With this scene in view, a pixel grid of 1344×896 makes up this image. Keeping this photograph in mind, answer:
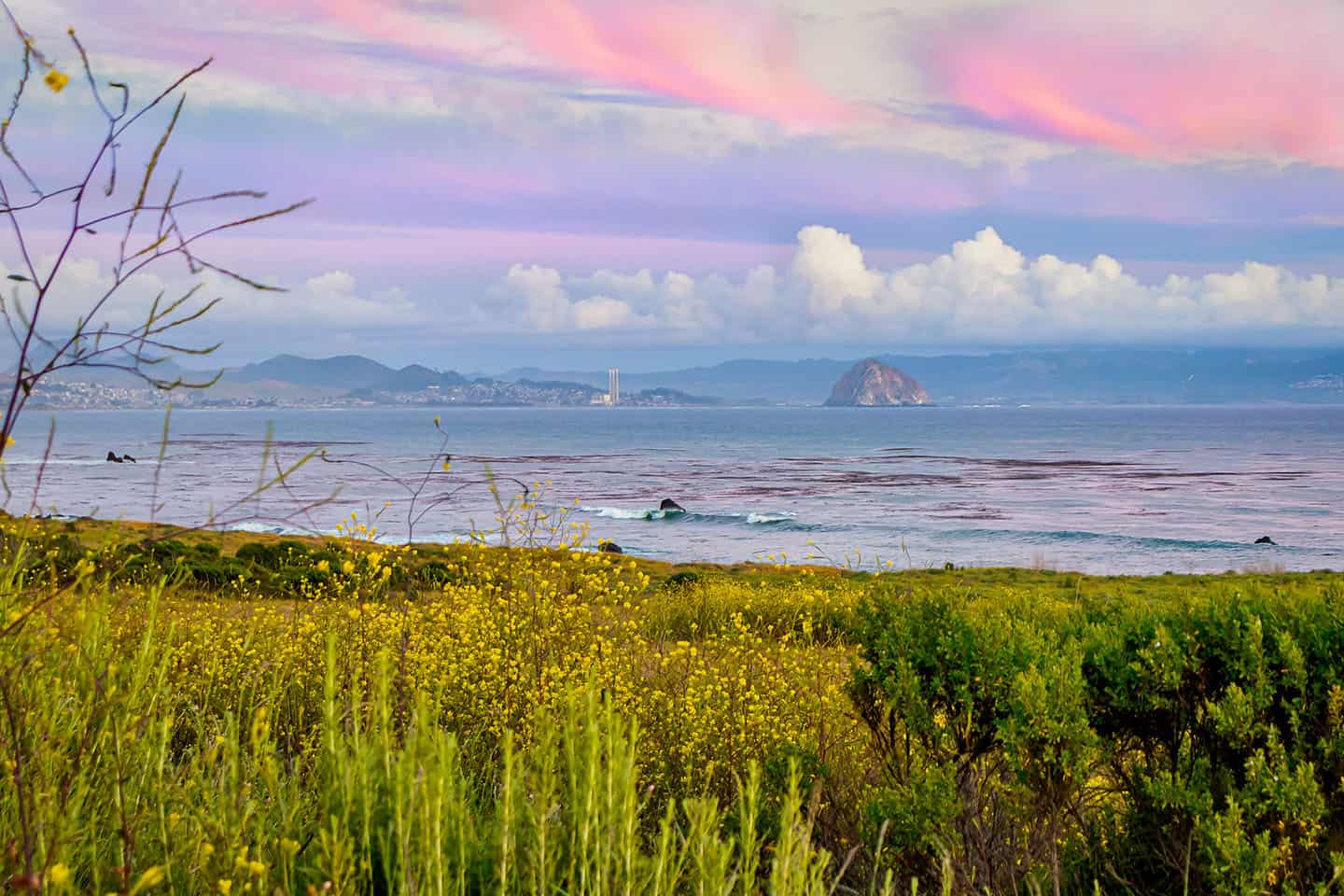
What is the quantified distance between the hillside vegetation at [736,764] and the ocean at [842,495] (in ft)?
6.20

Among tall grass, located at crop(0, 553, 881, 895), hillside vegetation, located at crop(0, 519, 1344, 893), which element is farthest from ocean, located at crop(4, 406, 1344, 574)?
tall grass, located at crop(0, 553, 881, 895)

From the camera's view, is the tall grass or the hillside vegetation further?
the hillside vegetation

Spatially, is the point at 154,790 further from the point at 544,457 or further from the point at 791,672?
the point at 544,457

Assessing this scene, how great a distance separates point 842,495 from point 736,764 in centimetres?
5447

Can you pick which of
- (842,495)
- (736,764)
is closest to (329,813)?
(736,764)

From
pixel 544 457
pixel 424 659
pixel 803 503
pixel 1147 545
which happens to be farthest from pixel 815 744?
pixel 544 457

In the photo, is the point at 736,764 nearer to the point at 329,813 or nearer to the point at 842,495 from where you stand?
the point at 329,813

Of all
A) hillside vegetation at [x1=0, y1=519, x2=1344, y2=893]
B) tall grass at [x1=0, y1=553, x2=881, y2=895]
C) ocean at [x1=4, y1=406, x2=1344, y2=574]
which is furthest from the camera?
ocean at [x1=4, y1=406, x2=1344, y2=574]

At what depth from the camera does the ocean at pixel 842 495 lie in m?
38.7

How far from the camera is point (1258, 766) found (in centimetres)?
385

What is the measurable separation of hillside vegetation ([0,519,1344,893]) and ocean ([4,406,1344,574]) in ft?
6.20

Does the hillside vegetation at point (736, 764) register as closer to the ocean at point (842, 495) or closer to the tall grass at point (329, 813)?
the tall grass at point (329, 813)

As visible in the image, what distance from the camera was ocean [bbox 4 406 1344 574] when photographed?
127ft

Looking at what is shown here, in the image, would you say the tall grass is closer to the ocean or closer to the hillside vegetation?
the hillside vegetation
